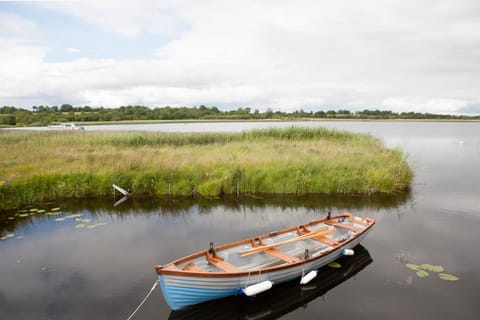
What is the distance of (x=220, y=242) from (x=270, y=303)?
321 cm

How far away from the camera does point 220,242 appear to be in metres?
9.42

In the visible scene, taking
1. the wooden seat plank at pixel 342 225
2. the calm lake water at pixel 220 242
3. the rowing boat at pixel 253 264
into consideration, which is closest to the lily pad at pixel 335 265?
the calm lake water at pixel 220 242

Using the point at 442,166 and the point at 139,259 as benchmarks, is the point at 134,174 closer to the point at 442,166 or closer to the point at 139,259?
the point at 139,259

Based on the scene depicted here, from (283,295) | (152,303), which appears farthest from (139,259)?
(283,295)

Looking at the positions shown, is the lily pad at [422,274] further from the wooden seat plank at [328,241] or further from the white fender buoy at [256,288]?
the white fender buoy at [256,288]

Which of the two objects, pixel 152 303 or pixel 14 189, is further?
pixel 14 189

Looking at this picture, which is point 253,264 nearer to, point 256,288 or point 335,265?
point 256,288

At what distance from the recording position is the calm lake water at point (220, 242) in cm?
632

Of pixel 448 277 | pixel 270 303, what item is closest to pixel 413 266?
pixel 448 277

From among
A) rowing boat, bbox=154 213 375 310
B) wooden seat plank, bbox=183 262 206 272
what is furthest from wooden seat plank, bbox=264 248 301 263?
wooden seat plank, bbox=183 262 206 272

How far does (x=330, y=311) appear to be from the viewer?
6301mm

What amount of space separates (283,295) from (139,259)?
406 cm

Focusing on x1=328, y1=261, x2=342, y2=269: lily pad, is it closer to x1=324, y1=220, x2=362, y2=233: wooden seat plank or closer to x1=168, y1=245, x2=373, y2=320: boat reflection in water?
x1=168, y1=245, x2=373, y2=320: boat reflection in water

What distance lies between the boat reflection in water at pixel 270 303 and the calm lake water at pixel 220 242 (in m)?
0.02
